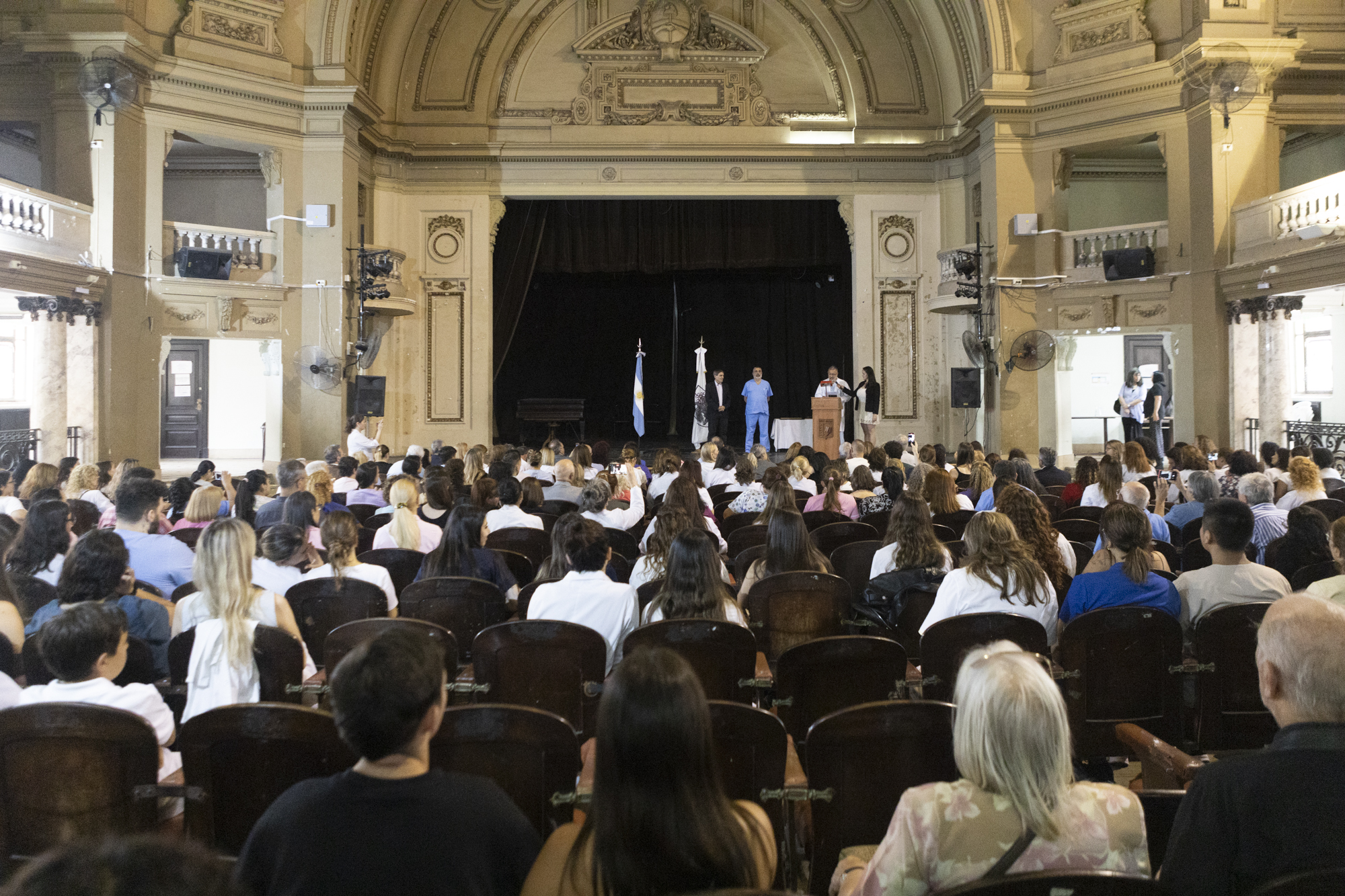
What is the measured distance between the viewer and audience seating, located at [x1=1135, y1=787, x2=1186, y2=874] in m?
2.05

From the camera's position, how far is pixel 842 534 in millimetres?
6043

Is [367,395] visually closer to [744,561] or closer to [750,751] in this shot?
[744,561]

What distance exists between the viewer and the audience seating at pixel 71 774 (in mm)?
2301

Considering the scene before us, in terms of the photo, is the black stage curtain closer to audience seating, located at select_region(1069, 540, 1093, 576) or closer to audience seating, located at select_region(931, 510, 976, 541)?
audience seating, located at select_region(931, 510, 976, 541)

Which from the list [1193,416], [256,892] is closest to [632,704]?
[256,892]

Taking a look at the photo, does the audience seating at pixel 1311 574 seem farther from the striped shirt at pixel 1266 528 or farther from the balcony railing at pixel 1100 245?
the balcony railing at pixel 1100 245

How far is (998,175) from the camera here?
13.9 metres

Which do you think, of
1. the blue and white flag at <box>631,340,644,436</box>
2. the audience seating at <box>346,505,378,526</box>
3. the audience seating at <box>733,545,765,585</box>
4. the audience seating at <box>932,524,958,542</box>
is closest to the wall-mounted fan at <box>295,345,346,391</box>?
the blue and white flag at <box>631,340,644,436</box>

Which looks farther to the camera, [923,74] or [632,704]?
[923,74]

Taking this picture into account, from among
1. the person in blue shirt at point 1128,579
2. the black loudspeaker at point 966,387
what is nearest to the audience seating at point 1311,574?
the person in blue shirt at point 1128,579

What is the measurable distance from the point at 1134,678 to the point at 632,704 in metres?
2.65

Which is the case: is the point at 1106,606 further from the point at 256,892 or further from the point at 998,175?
the point at 998,175


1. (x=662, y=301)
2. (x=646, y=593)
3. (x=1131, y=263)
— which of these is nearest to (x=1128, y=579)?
(x=646, y=593)

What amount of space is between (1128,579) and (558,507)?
4154 mm
